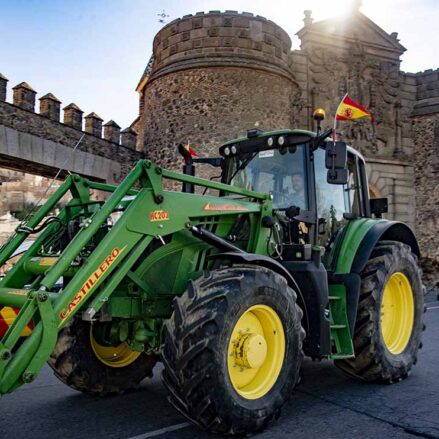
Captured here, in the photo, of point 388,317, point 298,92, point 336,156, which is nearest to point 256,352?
point 336,156

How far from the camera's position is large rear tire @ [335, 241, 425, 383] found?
4961 mm

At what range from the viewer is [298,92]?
63.0ft

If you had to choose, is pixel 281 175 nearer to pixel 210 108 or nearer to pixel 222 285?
pixel 222 285

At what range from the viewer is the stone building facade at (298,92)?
55.4 feet

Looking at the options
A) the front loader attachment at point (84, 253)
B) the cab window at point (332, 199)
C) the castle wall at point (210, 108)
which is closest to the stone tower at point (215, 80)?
the castle wall at point (210, 108)

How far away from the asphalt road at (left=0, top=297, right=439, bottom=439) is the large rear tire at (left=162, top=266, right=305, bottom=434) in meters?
0.32

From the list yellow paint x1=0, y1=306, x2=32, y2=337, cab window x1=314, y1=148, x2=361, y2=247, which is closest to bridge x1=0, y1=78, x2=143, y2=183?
cab window x1=314, y1=148, x2=361, y2=247

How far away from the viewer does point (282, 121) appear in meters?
17.9

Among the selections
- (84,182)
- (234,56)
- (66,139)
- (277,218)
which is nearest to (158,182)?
(84,182)

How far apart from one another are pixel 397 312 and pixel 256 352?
2.59 metres

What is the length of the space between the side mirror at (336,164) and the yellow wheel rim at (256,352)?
1364 millimetres

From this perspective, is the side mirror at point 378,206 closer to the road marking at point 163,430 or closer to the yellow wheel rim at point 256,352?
the yellow wheel rim at point 256,352

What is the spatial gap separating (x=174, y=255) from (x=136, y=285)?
15.1 inches

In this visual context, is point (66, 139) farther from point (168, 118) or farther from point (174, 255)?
point (174, 255)
